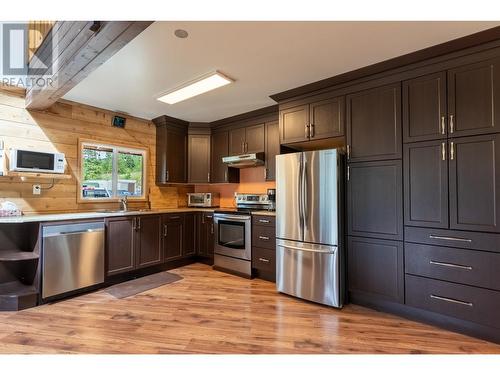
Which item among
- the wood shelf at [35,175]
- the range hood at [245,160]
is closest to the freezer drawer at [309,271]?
the range hood at [245,160]

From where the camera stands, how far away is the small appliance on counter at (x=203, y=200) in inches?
183

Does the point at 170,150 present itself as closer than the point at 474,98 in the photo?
No

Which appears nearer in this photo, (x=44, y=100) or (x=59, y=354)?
(x=59, y=354)

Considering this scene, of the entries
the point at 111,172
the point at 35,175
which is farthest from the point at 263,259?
the point at 35,175

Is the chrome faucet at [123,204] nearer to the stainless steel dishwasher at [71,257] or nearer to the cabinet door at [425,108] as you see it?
the stainless steel dishwasher at [71,257]

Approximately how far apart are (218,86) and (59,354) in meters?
2.84

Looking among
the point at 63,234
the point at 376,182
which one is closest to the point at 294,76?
the point at 376,182

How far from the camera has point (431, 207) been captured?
2.31 m

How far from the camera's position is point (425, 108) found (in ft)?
7.75

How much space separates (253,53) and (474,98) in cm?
190

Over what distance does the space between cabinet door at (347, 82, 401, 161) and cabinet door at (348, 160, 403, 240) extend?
0.11 m

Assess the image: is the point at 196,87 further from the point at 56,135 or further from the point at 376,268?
the point at 376,268

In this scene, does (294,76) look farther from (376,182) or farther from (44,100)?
(44,100)

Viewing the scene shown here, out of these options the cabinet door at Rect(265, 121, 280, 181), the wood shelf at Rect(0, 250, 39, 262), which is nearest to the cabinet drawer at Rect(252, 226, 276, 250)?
the cabinet door at Rect(265, 121, 280, 181)
